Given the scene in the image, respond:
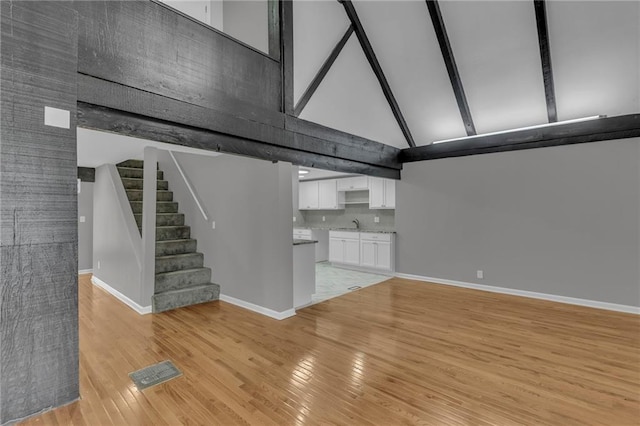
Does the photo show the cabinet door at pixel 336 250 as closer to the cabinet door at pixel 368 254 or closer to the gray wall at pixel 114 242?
the cabinet door at pixel 368 254

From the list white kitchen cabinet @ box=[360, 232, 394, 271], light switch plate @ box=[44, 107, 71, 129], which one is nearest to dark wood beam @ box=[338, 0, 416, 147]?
white kitchen cabinet @ box=[360, 232, 394, 271]

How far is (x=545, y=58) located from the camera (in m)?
3.87

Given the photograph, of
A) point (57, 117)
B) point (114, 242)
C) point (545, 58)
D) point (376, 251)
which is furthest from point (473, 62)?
point (114, 242)

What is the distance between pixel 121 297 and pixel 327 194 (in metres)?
5.04

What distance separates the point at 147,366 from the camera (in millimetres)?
2711

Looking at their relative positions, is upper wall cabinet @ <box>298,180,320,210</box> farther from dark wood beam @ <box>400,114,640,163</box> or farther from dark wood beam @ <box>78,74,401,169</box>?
dark wood beam @ <box>78,74,401,169</box>

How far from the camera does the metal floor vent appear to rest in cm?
244

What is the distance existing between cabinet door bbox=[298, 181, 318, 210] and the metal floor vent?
6.03 metres

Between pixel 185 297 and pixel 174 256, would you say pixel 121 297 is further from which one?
pixel 185 297

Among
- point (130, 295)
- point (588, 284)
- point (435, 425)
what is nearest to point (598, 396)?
point (435, 425)

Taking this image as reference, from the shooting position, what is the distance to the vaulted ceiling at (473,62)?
362cm

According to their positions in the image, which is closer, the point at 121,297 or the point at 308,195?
the point at 121,297

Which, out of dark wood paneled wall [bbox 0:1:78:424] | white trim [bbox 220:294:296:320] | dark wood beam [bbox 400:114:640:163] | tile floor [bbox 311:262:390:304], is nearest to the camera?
dark wood paneled wall [bbox 0:1:78:424]

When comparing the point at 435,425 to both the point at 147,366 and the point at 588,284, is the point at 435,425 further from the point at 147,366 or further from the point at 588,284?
the point at 588,284
